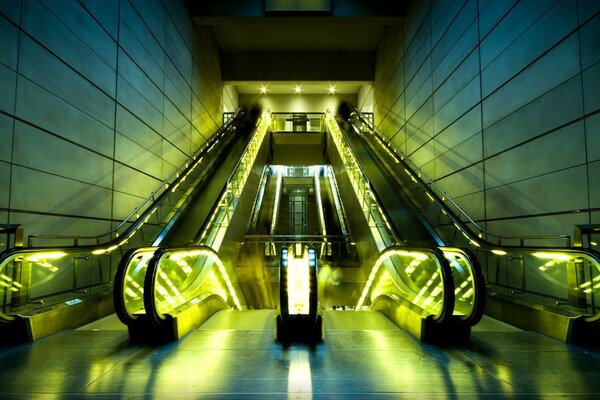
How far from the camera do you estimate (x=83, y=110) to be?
5.96 m

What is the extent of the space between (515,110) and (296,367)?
5418 mm

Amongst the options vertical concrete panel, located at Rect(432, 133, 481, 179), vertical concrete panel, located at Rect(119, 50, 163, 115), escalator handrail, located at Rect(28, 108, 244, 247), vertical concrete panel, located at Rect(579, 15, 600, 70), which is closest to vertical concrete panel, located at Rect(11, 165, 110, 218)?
escalator handrail, located at Rect(28, 108, 244, 247)

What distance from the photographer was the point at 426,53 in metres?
10.2

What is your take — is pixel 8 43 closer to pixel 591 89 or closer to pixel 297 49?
pixel 591 89

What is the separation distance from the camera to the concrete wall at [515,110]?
178 inches

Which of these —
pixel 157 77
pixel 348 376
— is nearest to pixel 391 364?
pixel 348 376

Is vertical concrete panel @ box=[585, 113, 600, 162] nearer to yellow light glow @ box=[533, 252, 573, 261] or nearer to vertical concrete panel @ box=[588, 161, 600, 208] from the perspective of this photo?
vertical concrete panel @ box=[588, 161, 600, 208]

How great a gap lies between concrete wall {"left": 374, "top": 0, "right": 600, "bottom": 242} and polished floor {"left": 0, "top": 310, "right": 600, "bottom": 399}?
2.19m

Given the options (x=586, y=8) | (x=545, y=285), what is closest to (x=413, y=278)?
(x=545, y=285)

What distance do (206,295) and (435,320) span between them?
317 centimetres

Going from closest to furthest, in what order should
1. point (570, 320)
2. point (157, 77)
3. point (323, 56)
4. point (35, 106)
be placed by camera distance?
1. point (570, 320)
2. point (35, 106)
3. point (157, 77)
4. point (323, 56)

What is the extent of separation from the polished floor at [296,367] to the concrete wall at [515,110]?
219cm

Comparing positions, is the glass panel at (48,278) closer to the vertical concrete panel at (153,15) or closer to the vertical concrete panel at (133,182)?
the vertical concrete panel at (133,182)

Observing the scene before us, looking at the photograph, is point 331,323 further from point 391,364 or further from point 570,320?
point 570,320
